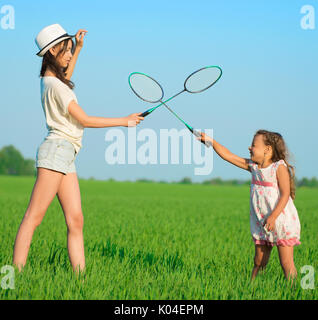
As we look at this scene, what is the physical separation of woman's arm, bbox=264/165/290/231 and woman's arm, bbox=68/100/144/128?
1.64 meters

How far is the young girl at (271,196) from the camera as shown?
4797mm

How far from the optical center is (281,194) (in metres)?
4.79

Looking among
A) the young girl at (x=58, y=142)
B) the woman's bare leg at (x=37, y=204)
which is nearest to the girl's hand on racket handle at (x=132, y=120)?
the young girl at (x=58, y=142)

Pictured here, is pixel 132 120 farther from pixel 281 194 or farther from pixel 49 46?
pixel 281 194

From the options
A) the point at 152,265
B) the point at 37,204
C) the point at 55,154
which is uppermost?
the point at 55,154

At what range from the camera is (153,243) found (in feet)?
23.8

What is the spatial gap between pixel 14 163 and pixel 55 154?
50.9m

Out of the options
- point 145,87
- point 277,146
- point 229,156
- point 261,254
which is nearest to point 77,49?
point 145,87

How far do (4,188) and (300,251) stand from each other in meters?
27.0

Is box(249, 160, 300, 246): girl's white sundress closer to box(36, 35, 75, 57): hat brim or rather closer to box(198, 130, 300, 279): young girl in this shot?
Result: box(198, 130, 300, 279): young girl

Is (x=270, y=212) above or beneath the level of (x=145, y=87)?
beneath
